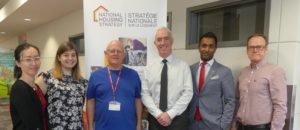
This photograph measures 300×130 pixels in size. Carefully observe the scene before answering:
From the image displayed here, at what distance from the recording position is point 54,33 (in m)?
7.20

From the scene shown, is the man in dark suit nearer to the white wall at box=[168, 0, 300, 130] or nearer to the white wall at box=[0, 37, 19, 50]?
the white wall at box=[168, 0, 300, 130]

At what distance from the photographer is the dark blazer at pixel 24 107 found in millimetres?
1672

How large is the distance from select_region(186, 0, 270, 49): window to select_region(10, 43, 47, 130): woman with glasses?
81.5 inches

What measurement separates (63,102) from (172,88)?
966 millimetres

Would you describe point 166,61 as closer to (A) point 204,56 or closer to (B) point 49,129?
(A) point 204,56

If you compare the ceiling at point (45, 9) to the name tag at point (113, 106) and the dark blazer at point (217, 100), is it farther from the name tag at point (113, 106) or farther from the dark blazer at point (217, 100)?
the dark blazer at point (217, 100)

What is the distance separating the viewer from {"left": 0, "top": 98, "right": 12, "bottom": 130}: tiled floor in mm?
4965

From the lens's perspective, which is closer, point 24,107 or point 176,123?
point 24,107

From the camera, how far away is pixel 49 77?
6.53 feet

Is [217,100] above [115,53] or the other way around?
the other way around

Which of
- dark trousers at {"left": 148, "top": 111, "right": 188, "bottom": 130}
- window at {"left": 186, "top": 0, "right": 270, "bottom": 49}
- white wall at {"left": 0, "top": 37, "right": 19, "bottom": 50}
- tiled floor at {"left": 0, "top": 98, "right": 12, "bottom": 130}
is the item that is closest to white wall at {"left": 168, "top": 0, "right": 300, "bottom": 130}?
window at {"left": 186, "top": 0, "right": 270, "bottom": 49}

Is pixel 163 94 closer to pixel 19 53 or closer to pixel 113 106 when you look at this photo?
pixel 113 106

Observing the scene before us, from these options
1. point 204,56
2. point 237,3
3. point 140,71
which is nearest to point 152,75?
point 140,71

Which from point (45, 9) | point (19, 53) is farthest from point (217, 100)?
point (45, 9)
